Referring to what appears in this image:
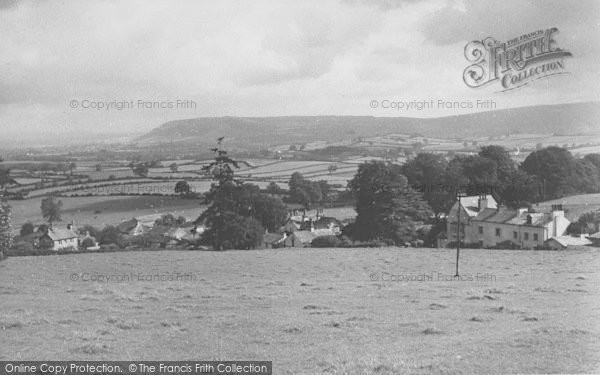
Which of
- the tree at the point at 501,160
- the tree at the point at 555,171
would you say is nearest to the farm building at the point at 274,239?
the tree at the point at 501,160

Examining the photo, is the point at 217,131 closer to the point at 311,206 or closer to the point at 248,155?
the point at 248,155

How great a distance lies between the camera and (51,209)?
5538 centimetres

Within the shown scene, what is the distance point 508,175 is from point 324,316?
49.6 m

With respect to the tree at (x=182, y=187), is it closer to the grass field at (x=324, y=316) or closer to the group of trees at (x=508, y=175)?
the group of trees at (x=508, y=175)

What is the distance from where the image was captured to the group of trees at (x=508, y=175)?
5966cm

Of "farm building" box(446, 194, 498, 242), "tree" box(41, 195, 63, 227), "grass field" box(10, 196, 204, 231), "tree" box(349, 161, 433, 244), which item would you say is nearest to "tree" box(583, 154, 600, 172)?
"farm building" box(446, 194, 498, 242)

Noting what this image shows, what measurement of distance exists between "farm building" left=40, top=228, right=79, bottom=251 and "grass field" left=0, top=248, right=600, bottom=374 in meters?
19.7

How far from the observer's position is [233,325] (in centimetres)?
1659

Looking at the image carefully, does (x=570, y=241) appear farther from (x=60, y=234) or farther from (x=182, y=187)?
(x=60, y=234)

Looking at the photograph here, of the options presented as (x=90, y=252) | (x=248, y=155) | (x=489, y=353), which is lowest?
(x=90, y=252)

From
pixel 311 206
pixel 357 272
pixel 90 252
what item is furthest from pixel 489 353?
pixel 311 206

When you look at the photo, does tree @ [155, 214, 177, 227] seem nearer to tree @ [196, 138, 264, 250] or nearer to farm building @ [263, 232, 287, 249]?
farm building @ [263, 232, 287, 249]

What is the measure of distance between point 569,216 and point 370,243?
18.3 m

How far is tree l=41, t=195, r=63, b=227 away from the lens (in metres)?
54.8
